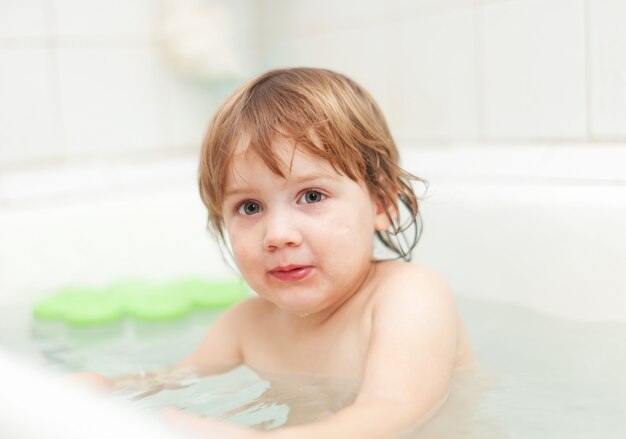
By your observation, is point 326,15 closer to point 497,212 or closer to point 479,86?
point 479,86

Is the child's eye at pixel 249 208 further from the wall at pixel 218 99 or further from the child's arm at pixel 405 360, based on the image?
the wall at pixel 218 99

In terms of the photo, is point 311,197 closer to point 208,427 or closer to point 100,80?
point 208,427

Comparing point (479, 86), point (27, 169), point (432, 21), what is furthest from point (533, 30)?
point (27, 169)

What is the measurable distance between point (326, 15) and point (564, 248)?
114 centimetres

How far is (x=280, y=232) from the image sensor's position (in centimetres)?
98

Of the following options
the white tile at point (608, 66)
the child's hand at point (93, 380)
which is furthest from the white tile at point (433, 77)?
the child's hand at point (93, 380)

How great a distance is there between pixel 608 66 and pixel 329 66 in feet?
3.02

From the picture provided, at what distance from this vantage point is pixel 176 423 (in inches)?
29.0

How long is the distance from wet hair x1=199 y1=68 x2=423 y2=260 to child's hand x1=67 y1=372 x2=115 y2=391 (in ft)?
0.84

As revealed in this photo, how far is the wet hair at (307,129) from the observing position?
101 cm

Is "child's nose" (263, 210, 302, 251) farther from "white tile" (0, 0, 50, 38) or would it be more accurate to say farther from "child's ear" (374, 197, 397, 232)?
"white tile" (0, 0, 50, 38)

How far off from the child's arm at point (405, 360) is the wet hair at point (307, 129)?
0.47 feet

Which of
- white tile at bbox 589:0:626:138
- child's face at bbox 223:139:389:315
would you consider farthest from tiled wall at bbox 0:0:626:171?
child's face at bbox 223:139:389:315

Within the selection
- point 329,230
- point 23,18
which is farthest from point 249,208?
point 23,18
